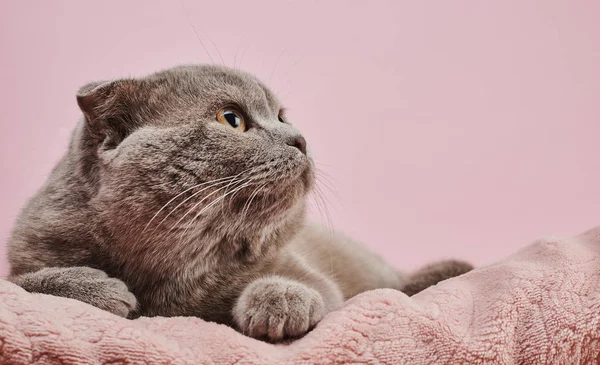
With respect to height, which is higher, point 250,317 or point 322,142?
point 322,142

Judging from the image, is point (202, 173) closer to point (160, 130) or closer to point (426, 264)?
point (160, 130)

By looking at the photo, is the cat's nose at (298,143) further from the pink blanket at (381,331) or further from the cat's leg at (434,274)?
the cat's leg at (434,274)

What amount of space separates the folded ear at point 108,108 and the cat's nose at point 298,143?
297 mm

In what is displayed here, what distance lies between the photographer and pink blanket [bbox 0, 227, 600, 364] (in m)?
0.69

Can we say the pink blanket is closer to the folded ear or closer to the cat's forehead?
the folded ear

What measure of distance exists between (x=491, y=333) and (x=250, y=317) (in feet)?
1.21

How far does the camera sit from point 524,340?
2.63 feet

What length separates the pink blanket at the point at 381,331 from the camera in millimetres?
687

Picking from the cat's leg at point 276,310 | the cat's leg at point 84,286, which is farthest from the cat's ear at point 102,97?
the cat's leg at point 276,310

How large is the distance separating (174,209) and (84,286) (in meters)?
0.19

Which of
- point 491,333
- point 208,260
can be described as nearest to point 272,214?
point 208,260

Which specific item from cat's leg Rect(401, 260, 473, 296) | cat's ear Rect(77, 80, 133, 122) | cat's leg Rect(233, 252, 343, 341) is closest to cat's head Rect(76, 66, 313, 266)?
cat's ear Rect(77, 80, 133, 122)

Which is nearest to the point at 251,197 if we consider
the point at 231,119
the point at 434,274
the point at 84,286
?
the point at 231,119

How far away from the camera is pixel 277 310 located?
2.79 feet
